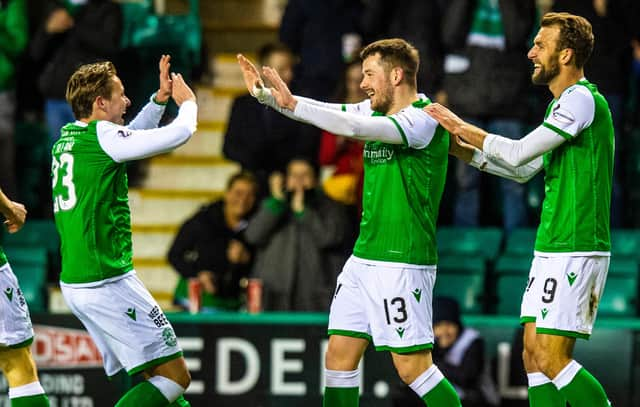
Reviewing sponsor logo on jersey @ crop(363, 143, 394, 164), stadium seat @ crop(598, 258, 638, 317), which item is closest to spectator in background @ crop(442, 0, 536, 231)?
stadium seat @ crop(598, 258, 638, 317)

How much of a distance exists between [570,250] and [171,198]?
20.2 ft

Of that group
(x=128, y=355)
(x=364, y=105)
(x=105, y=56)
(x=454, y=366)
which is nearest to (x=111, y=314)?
(x=128, y=355)

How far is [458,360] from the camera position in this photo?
32.1ft

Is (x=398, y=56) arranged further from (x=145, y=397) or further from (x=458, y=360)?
(x=458, y=360)

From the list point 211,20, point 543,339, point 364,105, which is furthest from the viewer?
point 211,20

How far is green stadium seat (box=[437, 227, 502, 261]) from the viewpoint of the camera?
36.6 feet

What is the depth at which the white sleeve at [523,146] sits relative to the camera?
7.06 meters

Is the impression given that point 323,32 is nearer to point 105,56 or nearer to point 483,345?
point 105,56

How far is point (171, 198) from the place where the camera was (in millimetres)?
12797

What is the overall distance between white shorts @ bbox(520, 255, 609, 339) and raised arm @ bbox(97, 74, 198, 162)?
1.83 meters

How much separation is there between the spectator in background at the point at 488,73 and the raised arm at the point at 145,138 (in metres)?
4.16

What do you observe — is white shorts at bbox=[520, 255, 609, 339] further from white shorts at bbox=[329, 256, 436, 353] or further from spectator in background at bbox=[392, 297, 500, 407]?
spectator in background at bbox=[392, 297, 500, 407]

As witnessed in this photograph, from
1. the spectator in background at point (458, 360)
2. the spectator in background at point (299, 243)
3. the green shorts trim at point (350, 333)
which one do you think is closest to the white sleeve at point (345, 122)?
the green shorts trim at point (350, 333)

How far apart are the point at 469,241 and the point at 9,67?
4.00 meters
